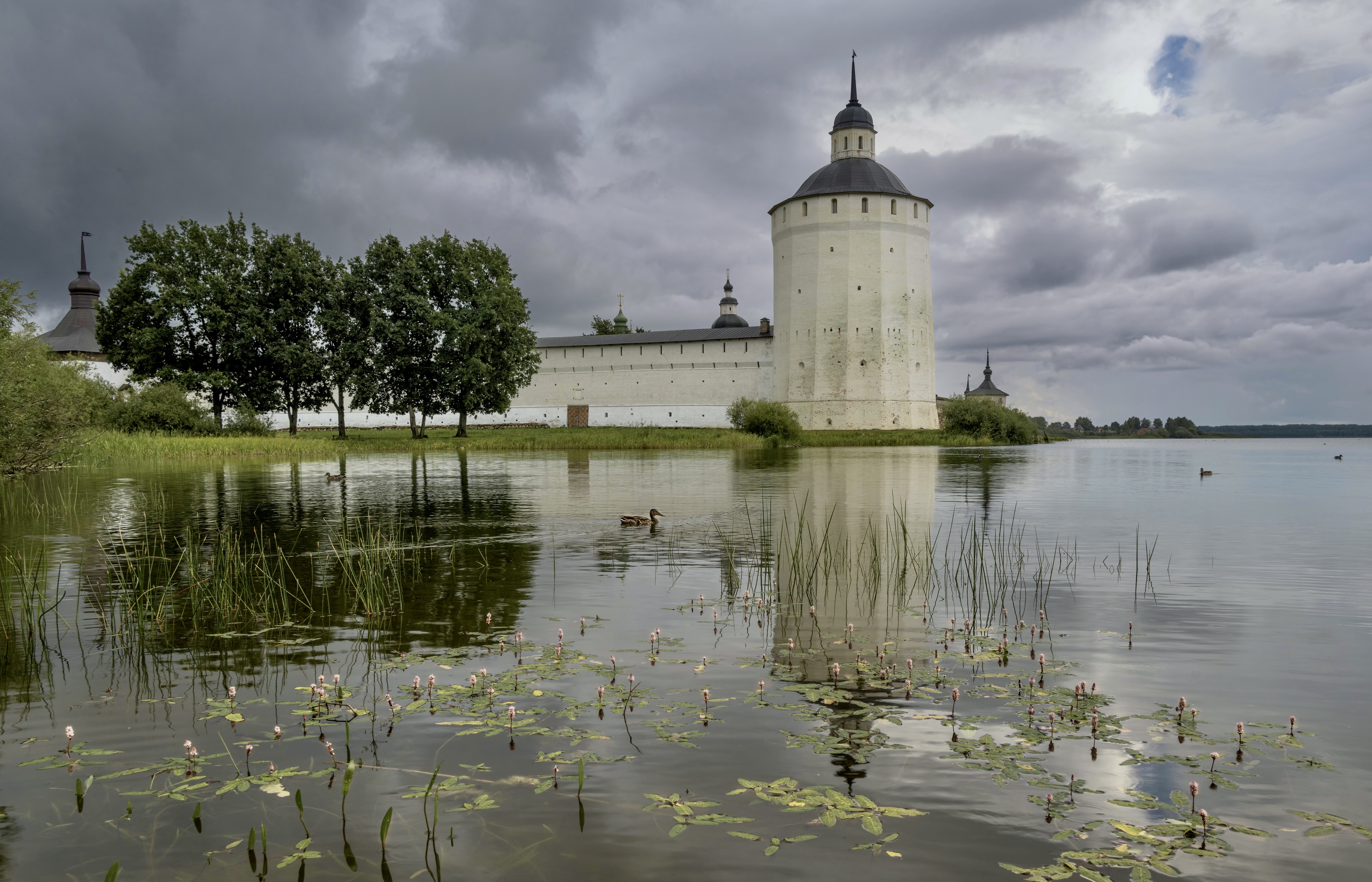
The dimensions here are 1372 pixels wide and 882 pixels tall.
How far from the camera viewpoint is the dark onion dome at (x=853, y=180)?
53.6 m

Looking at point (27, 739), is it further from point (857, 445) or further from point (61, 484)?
point (857, 445)

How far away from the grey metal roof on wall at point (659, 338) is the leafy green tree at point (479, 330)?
19.9 m

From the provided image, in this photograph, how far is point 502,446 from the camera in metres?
36.9

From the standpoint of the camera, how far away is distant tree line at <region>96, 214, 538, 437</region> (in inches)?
1336

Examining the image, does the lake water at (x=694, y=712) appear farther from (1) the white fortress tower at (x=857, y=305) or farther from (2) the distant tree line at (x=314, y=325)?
(1) the white fortress tower at (x=857, y=305)

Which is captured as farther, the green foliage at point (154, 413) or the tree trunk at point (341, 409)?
the tree trunk at point (341, 409)

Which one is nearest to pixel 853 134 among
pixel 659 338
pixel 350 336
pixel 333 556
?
pixel 659 338

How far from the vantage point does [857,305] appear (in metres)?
53.9

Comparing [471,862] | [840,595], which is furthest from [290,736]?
[840,595]

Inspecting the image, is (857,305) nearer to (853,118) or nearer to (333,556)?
(853,118)

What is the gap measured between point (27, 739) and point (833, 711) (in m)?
3.60

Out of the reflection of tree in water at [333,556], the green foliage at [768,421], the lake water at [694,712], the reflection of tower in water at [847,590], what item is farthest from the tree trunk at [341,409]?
the lake water at [694,712]

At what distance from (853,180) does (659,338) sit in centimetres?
1651

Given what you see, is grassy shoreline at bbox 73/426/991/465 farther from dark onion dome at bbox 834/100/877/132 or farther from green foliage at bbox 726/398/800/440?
dark onion dome at bbox 834/100/877/132
